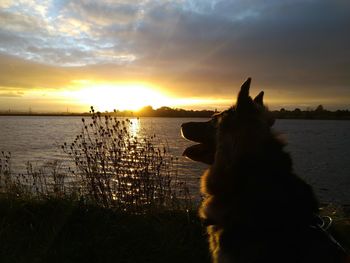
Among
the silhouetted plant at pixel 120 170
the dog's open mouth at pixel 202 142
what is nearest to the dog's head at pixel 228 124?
the dog's open mouth at pixel 202 142

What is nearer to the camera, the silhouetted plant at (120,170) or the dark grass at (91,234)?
the dark grass at (91,234)

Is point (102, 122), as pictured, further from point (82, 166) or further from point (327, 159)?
point (327, 159)

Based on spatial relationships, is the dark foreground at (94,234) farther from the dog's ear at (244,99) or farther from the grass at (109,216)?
the dog's ear at (244,99)

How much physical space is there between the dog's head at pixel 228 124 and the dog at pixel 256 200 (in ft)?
0.04

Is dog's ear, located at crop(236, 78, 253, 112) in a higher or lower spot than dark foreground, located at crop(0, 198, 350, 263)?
higher

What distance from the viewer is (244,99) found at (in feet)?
12.7

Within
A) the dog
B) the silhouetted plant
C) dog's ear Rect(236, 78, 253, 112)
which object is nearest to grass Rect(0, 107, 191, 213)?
the silhouetted plant

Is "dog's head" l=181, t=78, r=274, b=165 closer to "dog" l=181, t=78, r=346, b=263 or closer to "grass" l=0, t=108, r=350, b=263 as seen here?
"dog" l=181, t=78, r=346, b=263

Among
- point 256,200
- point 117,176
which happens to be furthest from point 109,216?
point 256,200

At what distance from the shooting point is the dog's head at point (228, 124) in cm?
395

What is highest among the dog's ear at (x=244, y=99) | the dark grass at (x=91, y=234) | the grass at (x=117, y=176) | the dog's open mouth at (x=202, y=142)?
the dog's ear at (x=244, y=99)

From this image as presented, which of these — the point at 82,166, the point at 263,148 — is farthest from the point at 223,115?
the point at 82,166

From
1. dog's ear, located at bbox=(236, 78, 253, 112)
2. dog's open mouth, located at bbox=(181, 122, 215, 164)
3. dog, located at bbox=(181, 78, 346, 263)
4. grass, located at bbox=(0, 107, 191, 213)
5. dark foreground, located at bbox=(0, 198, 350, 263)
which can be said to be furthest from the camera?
grass, located at bbox=(0, 107, 191, 213)

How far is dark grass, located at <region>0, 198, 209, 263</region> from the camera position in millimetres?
5672
